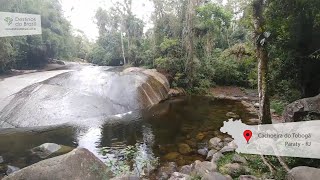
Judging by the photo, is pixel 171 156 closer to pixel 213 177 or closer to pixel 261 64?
pixel 213 177

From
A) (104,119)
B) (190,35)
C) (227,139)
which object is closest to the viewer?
(227,139)

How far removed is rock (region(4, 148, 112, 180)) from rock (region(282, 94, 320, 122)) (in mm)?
4786

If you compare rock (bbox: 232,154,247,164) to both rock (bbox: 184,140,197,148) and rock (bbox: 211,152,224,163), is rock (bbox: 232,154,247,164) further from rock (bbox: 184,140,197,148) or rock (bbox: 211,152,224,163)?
rock (bbox: 184,140,197,148)

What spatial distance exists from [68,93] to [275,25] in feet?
35.0

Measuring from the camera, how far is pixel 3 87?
14.1 m

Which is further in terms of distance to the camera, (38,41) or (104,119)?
(38,41)

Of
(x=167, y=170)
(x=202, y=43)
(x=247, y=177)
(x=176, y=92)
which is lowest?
(x=167, y=170)

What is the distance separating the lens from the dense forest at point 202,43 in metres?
8.55

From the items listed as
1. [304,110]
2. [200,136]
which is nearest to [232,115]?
[200,136]

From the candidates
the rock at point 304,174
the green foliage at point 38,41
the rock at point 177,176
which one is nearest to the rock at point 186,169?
the rock at point 177,176

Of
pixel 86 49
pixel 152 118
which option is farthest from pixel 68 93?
pixel 86 49

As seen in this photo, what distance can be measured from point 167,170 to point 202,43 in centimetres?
1512

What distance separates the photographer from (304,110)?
639cm

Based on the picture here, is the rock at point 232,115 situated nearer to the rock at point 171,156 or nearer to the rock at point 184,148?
the rock at point 184,148
